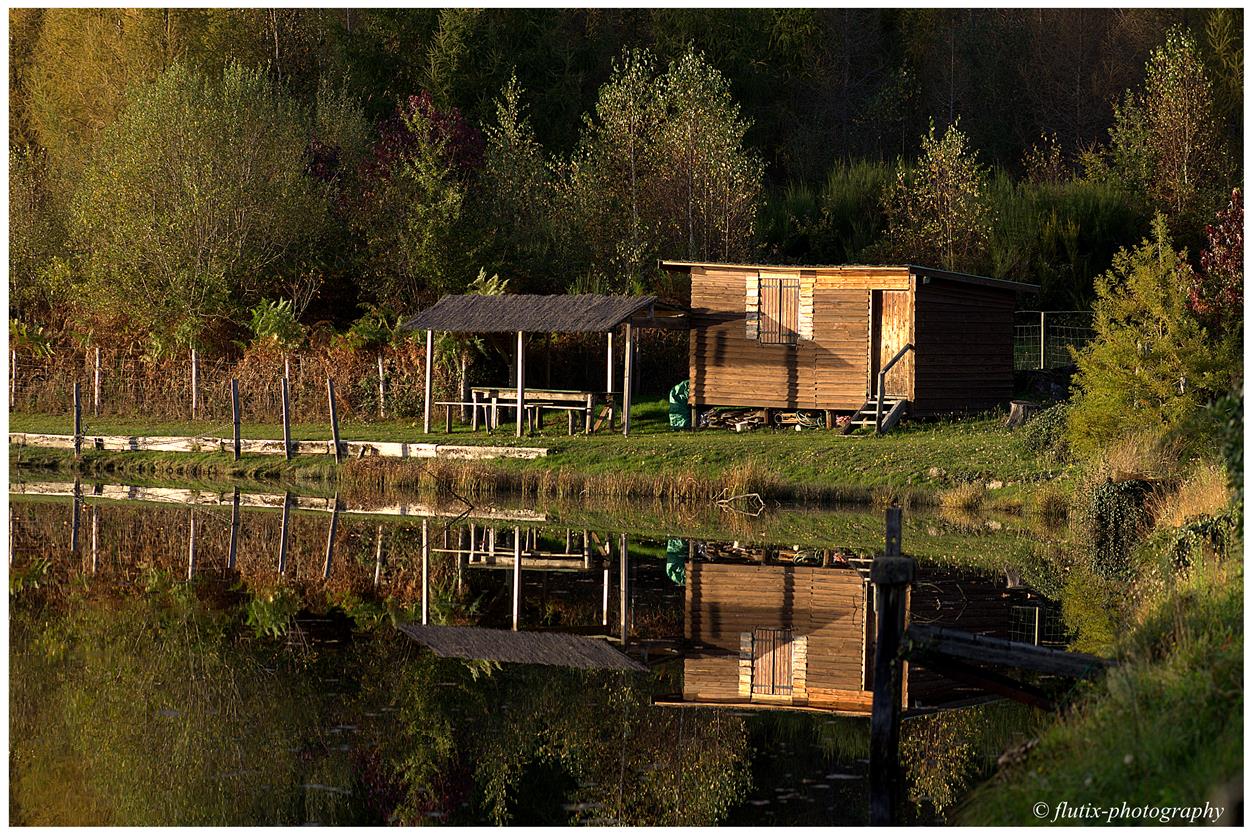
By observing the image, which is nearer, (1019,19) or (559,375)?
(559,375)

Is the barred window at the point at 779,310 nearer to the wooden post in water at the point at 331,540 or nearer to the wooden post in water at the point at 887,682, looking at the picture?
the wooden post in water at the point at 331,540

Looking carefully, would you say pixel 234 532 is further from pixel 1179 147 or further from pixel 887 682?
pixel 1179 147

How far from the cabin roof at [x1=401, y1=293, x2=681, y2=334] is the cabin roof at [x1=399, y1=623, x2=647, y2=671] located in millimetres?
14391

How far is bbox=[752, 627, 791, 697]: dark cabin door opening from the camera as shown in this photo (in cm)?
1602

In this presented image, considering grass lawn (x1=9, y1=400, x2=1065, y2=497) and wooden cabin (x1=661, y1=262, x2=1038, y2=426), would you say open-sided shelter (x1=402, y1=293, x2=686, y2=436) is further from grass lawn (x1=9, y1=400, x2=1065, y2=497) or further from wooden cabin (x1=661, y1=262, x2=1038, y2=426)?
wooden cabin (x1=661, y1=262, x2=1038, y2=426)

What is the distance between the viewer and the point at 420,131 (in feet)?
141

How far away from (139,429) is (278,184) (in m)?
9.34

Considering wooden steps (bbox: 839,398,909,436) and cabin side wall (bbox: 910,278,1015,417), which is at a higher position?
cabin side wall (bbox: 910,278,1015,417)

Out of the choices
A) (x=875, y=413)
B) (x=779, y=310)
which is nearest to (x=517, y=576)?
(x=875, y=413)

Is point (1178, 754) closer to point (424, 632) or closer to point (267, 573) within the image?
point (424, 632)

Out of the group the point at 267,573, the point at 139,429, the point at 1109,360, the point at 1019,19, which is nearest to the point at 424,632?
the point at 267,573

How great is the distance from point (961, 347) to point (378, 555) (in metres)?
16.3

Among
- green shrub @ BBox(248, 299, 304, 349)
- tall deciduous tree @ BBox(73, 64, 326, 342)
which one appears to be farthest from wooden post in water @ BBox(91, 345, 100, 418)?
green shrub @ BBox(248, 299, 304, 349)

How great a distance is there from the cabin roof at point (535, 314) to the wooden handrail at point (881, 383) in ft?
16.3
